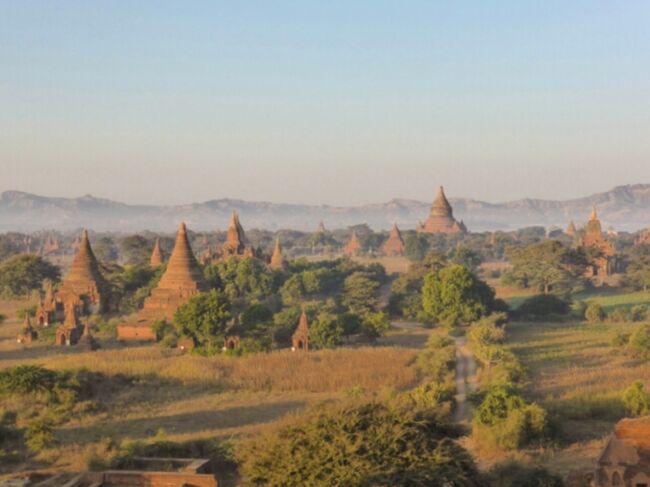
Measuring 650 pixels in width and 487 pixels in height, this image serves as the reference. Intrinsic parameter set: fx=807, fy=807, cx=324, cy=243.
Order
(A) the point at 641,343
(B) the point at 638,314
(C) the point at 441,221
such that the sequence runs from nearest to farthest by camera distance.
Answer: (A) the point at 641,343, (B) the point at 638,314, (C) the point at 441,221

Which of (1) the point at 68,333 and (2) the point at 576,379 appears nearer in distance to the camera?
(2) the point at 576,379

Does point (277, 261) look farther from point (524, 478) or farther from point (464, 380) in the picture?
point (524, 478)

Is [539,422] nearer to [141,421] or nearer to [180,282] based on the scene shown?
[141,421]

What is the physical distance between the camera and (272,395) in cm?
2825

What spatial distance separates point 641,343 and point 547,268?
29835mm

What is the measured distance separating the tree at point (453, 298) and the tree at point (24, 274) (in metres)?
31.7

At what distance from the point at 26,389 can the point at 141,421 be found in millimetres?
4341

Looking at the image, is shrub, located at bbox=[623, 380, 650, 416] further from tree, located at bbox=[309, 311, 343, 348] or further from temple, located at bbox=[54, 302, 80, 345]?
temple, located at bbox=[54, 302, 80, 345]

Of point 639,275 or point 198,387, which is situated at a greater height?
point 639,275

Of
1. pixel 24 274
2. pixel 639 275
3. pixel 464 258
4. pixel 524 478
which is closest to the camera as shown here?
pixel 524 478

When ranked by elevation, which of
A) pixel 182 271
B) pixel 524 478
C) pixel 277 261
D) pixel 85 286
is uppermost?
pixel 277 261

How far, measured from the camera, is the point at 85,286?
Result: 4981cm

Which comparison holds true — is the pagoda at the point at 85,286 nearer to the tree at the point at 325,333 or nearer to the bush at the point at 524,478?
the tree at the point at 325,333

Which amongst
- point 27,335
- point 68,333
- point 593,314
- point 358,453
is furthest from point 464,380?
point 27,335
